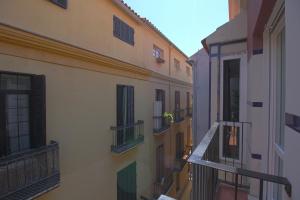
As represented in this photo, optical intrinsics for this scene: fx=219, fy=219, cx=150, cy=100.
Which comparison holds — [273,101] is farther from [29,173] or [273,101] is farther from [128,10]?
[128,10]

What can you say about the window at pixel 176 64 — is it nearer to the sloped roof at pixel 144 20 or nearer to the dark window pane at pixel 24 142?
the sloped roof at pixel 144 20

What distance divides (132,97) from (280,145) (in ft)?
20.9

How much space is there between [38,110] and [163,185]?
313 inches

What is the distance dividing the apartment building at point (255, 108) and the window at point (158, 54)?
506 cm

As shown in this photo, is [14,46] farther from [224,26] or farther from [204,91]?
[204,91]

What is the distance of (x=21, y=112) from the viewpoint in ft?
13.6

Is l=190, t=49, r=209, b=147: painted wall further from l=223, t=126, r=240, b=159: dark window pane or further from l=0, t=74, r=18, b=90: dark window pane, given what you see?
l=0, t=74, r=18, b=90: dark window pane

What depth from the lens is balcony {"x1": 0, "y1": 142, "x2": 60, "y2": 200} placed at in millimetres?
3424

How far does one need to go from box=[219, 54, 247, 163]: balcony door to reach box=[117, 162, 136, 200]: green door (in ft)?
11.7

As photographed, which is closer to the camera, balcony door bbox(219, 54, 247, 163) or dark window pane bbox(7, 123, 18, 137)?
dark window pane bbox(7, 123, 18, 137)

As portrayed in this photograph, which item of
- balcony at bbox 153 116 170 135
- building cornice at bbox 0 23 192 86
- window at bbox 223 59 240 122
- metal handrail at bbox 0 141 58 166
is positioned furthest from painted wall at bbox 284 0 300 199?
balcony at bbox 153 116 170 135

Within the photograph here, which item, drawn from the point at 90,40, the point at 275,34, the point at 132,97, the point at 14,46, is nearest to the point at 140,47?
the point at 132,97

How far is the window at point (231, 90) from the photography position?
545cm

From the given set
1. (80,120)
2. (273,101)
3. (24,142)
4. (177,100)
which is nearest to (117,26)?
(80,120)
